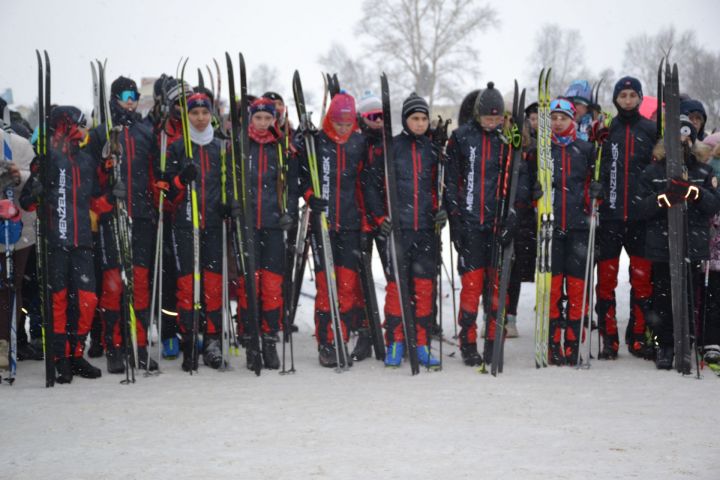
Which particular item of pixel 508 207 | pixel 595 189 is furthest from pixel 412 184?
pixel 595 189

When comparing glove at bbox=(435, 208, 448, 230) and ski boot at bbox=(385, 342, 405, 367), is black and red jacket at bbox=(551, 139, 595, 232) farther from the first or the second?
ski boot at bbox=(385, 342, 405, 367)

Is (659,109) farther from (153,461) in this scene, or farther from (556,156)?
(153,461)

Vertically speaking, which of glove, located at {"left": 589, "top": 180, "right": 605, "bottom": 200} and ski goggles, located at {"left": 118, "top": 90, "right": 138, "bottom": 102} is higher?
ski goggles, located at {"left": 118, "top": 90, "right": 138, "bottom": 102}

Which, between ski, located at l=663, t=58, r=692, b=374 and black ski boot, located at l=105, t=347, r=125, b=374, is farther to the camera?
black ski boot, located at l=105, t=347, r=125, b=374

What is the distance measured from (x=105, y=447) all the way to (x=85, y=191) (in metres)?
2.44

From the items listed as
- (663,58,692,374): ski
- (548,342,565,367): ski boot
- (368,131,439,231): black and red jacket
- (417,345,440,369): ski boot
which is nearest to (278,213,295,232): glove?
(368,131,439,231): black and red jacket

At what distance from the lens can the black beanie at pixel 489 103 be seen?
6602 millimetres

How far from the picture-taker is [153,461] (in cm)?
411

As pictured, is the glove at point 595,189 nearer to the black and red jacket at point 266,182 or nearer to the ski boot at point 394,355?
the ski boot at point 394,355

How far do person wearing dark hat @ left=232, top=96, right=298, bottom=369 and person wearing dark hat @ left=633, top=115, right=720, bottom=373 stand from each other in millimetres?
2646

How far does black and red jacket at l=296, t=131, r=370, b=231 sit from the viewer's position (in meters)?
6.76

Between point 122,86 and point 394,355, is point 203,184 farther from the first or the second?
point 394,355

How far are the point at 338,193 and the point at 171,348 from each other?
1888 millimetres

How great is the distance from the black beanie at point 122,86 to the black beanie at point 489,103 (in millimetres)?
2837
